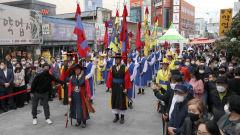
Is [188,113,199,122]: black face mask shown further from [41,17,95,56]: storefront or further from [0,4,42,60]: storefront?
[41,17,95,56]: storefront

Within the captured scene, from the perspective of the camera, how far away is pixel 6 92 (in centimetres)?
694

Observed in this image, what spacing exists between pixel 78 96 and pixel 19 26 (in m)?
10.3

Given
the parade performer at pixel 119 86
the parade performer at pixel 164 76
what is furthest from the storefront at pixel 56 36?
the parade performer at pixel 164 76

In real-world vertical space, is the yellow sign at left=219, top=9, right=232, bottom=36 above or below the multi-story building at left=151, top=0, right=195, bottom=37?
below

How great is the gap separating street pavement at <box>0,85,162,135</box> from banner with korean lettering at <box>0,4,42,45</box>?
7050mm

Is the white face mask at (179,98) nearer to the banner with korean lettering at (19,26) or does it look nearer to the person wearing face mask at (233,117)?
the person wearing face mask at (233,117)

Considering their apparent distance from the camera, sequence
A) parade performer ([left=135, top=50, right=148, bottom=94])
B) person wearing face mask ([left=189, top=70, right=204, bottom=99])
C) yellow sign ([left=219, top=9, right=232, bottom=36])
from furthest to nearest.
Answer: yellow sign ([left=219, top=9, right=232, bottom=36])
parade performer ([left=135, top=50, right=148, bottom=94])
person wearing face mask ([left=189, top=70, right=204, bottom=99])

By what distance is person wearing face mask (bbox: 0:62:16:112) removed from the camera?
6711 mm

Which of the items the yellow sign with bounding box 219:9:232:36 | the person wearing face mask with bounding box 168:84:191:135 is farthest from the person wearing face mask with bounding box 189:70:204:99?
the yellow sign with bounding box 219:9:232:36

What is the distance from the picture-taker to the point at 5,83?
21.9 ft

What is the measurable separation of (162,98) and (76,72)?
101 inches

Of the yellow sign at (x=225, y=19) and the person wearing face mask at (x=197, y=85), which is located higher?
the yellow sign at (x=225, y=19)

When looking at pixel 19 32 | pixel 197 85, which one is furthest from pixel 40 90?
pixel 19 32

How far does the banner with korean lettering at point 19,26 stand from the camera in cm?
1238
